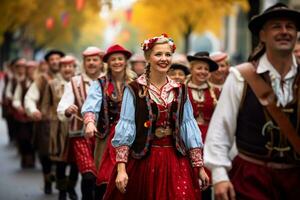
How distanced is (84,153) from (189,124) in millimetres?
2700

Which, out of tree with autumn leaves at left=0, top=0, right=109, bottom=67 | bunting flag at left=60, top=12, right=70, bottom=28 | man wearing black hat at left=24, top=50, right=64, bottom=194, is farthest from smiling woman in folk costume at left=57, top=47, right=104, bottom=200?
bunting flag at left=60, top=12, right=70, bottom=28

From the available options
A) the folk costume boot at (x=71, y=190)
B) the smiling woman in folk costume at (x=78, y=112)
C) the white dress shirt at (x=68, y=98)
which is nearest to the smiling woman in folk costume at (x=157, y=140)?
the smiling woman in folk costume at (x=78, y=112)

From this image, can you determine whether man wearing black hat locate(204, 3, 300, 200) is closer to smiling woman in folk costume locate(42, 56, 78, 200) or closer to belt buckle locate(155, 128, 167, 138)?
belt buckle locate(155, 128, 167, 138)

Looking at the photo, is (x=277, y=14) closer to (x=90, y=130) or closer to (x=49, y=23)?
(x=90, y=130)

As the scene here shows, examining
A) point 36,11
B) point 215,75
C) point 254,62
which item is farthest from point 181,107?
point 36,11

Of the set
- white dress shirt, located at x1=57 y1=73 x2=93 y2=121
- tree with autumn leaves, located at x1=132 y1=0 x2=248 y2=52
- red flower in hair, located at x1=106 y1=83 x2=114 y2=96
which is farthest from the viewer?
tree with autumn leaves, located at x1=132 y1=0 x2=248 y2=52

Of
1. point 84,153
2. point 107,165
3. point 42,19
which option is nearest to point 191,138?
point 107,165

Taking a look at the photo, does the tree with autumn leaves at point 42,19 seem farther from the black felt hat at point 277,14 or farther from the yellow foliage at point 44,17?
the black felt hat at point 277,14

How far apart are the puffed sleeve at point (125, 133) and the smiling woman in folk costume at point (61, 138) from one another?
3447 millimetres

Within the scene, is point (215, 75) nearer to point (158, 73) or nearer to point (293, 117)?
point (158, 73)

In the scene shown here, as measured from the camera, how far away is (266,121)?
4.40 metres

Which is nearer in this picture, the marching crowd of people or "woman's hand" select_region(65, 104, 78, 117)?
the marching crowd of people

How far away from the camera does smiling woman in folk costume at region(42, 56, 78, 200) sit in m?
9.41

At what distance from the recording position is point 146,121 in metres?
Result: 5.77
